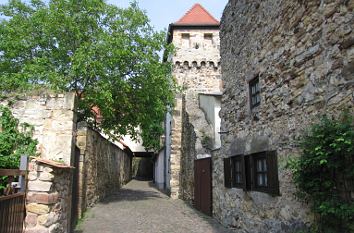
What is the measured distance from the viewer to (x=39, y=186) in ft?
15.9

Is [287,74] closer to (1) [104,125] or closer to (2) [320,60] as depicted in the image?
(2) [320,60]

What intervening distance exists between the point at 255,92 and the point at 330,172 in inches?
118

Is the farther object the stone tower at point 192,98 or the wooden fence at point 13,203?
the stone tower at point 192,98

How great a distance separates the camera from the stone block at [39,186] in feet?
15.8

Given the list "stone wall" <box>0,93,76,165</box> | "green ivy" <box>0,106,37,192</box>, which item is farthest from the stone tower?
"green ivy" <box>0,106,37,192</box>

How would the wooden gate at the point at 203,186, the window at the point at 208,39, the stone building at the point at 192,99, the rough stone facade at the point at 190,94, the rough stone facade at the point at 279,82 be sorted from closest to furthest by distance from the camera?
the rough stone facade at the point at 279,82, the wooden gate at the point at 203,186, the stone building at the point at 192,99, the rough stone facade at the point at 190,94, the window at the point at 208,39

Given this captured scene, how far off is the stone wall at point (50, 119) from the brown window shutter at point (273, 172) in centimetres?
375

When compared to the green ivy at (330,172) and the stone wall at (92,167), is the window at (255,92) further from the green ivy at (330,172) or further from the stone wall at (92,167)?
the stone wall at (92,167)

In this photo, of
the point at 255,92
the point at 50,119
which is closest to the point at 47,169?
the point at 50,119

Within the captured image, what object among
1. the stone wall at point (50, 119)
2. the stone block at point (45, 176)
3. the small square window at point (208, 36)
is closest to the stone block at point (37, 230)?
the stone block at point (45, 176)

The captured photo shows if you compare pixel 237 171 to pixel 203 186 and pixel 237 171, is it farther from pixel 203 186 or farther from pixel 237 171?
pixel 203 186

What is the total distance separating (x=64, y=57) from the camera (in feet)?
37.3

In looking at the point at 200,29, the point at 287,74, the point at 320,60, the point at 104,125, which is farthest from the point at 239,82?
the point at 200,29

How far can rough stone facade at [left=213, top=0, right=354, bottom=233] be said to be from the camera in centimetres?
391
